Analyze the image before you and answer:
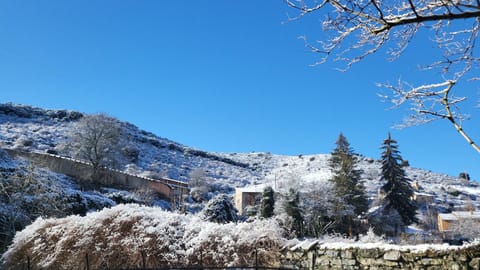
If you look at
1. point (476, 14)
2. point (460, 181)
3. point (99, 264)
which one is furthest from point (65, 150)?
point (460, 181)

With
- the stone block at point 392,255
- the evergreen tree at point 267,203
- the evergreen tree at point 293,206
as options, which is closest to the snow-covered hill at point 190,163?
the evergreen tree at point 267,203

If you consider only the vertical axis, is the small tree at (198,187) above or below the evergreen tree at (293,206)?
above

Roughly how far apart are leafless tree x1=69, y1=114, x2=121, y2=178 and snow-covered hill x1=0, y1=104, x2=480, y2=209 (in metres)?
3.30

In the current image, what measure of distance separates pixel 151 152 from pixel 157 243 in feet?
142

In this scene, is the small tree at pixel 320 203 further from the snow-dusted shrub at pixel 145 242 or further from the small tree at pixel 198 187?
the snow-dusted shrub at pixel 145 242

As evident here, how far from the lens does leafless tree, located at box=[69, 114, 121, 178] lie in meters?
30.7

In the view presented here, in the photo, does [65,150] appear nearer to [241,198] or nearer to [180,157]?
[241,198]

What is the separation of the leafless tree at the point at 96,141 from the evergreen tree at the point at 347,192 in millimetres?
18543

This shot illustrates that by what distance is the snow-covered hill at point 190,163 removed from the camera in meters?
38.6

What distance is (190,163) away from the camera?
52.2m

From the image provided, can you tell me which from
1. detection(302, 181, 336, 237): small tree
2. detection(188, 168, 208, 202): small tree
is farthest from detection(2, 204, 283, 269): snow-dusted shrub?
detection(188, 168, 208, 202): small tree

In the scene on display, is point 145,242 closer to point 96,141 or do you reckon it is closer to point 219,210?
point 219,210

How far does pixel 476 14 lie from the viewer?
2.81m

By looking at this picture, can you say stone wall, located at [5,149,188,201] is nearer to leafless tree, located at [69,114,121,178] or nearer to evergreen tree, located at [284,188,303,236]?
leafless tree, located at [69,114,121,178]
